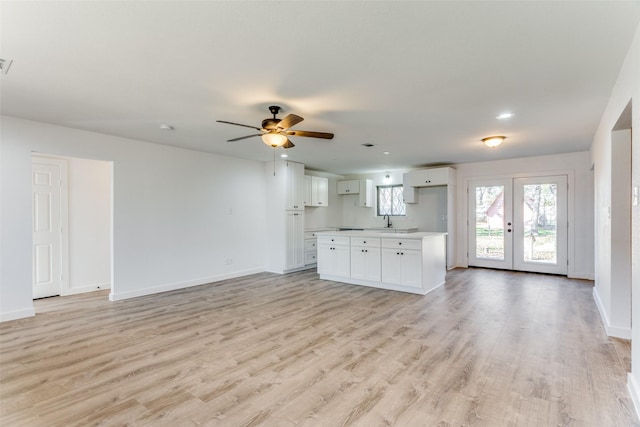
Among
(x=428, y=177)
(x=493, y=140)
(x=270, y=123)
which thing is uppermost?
(x=493, y=140)

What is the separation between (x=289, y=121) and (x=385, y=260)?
305cm

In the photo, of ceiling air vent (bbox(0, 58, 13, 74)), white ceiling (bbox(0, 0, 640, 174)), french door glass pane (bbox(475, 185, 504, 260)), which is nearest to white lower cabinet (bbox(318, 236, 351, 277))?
white ceiling (bbox(0, 0, 640, 174))

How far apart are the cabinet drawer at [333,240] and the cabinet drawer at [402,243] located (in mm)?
768

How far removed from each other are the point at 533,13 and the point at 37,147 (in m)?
5.32

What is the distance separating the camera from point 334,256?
593 centimetres

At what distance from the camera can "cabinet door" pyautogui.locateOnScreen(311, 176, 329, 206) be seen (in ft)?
25.3

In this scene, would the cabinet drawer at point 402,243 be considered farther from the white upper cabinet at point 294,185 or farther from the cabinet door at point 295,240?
the white upper cabinet at point 294,185

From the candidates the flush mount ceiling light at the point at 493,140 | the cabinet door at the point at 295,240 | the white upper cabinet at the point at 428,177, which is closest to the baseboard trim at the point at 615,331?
the flush mount ceiling light at the point at 493,140

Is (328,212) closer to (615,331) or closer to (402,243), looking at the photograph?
(402,243)

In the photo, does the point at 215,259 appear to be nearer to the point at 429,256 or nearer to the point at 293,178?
the point at 293,178

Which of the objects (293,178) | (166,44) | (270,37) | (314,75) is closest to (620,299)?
(314,75)

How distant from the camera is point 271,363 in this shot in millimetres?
2721

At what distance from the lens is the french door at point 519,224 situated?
247 inches

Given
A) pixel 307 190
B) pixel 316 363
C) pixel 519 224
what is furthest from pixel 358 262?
pixel 519 224
